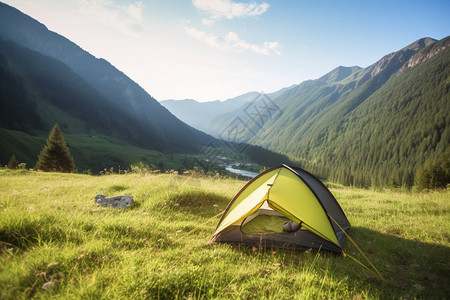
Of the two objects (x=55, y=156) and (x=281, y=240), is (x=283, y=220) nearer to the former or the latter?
(x=281, y=240)

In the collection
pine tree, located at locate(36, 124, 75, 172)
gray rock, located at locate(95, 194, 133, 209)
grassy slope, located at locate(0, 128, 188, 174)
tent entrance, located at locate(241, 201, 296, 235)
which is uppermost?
tent entrance, located at locate(241, 201, 296, 235)

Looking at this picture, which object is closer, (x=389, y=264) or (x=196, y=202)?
(x=389, y=264)

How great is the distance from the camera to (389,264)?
555 cm

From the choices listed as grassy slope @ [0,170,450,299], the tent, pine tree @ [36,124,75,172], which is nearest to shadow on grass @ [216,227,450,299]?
grassy slope @ [0,170,450,299]

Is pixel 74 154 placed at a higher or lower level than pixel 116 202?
lower

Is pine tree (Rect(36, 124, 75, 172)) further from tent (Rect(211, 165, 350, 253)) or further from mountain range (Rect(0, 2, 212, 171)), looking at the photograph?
mountain range (Rect(0, 2, 212, 171))

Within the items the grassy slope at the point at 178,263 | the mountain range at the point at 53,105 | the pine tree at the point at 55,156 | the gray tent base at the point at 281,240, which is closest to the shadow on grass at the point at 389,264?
the grassy slope at the point at 178,263

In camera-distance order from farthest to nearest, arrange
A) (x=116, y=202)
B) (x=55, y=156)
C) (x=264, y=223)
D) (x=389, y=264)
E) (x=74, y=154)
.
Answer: (x=74, y=154) < (x=55, y=156) < (x=116, y=202) < (x=264, y=223) < (x=389, y=264)

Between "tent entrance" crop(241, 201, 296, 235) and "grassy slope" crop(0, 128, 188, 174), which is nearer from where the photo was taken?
"tent entrance" crop(241, 201, 296, 235)

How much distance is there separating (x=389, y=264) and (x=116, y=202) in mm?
9067

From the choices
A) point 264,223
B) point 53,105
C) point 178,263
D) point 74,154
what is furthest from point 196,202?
point 53,105

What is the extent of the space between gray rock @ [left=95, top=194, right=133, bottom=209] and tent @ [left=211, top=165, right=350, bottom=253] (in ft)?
12.9

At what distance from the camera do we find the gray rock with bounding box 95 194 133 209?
809cm

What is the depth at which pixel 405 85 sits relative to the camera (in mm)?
198000
